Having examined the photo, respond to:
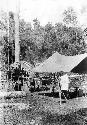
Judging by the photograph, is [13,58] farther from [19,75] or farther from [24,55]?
[19,75]

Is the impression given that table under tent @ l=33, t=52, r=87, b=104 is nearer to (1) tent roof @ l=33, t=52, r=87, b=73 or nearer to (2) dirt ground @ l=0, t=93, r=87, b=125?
(1) tent roof @ l=33, t=52, r=87, b=73

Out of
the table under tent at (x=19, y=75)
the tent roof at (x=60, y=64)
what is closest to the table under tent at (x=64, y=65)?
the tent roof at (x=60, y=64)

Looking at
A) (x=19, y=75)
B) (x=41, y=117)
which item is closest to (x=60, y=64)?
(x=19, y=75)

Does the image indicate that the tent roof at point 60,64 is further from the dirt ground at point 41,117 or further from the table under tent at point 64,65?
the dirt ground at point 41,117

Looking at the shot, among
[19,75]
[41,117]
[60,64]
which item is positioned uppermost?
[60,64]

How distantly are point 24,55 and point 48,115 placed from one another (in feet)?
129

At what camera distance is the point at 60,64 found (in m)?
18.2

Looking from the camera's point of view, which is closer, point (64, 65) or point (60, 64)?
point (64, 65)

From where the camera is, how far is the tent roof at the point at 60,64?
16.9 meters

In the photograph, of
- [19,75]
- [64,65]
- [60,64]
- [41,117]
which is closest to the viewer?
[41,117]

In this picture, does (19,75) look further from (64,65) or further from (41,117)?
(41,117)

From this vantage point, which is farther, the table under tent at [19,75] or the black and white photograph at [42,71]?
the table under tent at [19,75]

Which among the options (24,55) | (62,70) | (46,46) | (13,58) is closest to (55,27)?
(46,46)

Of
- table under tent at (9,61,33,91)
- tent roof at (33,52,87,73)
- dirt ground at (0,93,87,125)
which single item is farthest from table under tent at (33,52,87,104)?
dirt ground at (0,93,87,125)
